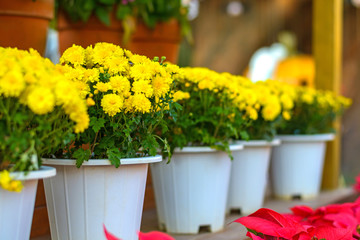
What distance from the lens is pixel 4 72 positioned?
3.33 feet

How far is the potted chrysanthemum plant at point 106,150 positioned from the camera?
1.30 m

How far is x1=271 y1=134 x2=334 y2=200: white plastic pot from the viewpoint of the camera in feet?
8.68

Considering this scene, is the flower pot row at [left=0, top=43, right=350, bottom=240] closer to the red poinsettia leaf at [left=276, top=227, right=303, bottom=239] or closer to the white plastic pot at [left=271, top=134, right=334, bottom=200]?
the red poinsettia leaf at [left=276, top=227, right=303, bottom=239]

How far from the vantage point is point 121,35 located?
8.21 ft

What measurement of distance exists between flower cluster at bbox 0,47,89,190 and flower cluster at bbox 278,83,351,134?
1.65 m

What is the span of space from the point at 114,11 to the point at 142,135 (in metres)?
1.21

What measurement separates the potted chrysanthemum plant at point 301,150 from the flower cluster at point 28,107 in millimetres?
1676

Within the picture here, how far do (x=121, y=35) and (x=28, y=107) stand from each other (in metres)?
1.47

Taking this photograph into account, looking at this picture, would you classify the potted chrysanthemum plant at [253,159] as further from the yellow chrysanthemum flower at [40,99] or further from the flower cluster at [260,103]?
the yellow chrysanthemum flower at [40,99]

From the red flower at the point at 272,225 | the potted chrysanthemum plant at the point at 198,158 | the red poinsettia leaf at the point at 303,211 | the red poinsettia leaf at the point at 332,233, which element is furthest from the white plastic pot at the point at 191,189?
the red poinsettia leaf at the point at 332,233

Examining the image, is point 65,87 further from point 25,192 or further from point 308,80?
point 308,80

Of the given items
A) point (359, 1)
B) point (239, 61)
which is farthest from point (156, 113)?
point (359, 1)

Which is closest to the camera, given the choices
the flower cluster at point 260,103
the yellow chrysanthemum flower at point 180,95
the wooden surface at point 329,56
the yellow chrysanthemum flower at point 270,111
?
the yellow chrysanthemum flower at point 180,95

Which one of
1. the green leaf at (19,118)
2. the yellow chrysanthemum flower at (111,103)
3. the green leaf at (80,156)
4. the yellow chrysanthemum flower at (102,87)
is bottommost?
the green leaf at (80,156)
